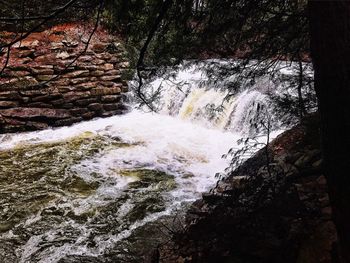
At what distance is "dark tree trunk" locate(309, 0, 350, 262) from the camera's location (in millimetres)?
1540

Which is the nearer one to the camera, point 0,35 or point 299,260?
point 299,260

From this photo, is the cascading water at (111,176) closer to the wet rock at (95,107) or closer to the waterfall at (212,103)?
the waterfall at (212,103)

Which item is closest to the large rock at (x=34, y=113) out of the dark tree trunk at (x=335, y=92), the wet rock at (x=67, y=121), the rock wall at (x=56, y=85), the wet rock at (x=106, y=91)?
the rock wall at (x=56, y=85)

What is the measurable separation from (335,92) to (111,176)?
538cm

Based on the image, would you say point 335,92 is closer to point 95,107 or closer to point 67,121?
point 67,121

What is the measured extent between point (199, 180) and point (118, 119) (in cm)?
417

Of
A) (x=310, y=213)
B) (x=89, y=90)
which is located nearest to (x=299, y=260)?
(x=310, y=213)

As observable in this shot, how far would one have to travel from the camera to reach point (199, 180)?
631 cm

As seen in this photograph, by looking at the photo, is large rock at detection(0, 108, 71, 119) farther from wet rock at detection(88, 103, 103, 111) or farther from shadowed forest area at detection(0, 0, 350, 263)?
wet rock at detection(88, 103, 103, 111)

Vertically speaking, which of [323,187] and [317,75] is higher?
[317,75]

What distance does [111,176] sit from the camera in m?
6.56

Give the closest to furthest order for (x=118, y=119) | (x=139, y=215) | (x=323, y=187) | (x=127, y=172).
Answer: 1. (x=323, y=187)
2. (x=139, y=215)
3. (x=127, y=172)
4. (x=118, y=119)

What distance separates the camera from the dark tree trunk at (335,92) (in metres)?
1.54

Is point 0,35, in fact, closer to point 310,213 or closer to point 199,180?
point 199,180
